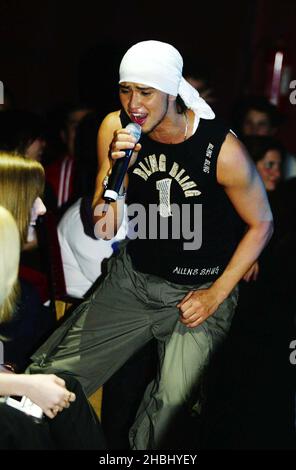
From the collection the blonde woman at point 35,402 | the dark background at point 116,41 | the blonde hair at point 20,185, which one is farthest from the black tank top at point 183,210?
the dark background at point 116,41

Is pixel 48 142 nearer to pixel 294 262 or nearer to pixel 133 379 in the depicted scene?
pixel 294 262

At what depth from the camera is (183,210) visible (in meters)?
2.52

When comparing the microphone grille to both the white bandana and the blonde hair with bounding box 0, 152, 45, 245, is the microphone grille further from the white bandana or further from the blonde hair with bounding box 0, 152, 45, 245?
the blonde hair with bounding box 0, 152, 45, 245

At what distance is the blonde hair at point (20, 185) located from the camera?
7.07 ft

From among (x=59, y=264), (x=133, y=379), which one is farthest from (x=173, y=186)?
(x=133, y=379)

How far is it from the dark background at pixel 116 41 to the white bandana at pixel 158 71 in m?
3.22

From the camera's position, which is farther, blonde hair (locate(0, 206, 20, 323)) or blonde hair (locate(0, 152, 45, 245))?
blonde hair (locate(0, 152, 45, 245))

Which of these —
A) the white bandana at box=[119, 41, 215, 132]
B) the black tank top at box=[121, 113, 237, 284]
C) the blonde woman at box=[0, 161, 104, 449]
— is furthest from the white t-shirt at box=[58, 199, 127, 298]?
the blonde woman at box=[0, 161, 104, 449]

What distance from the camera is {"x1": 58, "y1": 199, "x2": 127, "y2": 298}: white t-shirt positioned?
294 centimetres

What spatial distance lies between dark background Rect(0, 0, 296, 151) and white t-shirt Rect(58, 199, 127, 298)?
280 cm

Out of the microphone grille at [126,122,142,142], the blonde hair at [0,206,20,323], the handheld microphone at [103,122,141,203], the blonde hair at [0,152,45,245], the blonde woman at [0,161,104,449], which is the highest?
the microphone grille at [126,122,142,142]

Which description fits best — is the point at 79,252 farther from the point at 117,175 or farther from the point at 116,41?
the point at 116,41

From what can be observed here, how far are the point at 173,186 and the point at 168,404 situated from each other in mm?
768

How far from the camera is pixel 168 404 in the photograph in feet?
8.25
